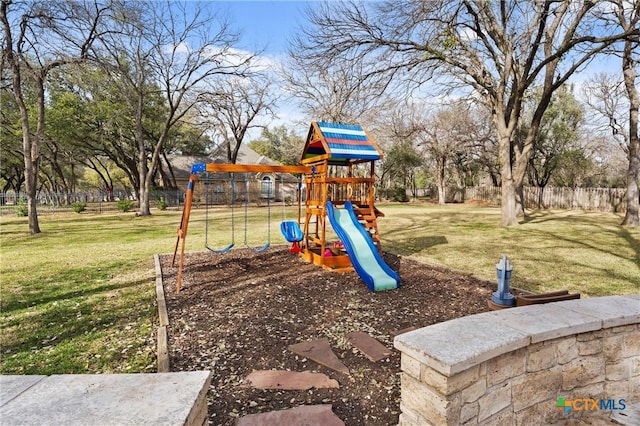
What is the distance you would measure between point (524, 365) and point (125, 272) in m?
6.93

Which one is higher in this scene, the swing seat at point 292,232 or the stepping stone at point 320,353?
the swing seat at point 292,232

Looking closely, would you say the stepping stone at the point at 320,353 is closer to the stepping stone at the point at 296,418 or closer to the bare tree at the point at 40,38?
the stepping stone at the point at 296,418

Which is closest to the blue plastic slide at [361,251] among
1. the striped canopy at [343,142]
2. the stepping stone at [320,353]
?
the striped canopy at [343,142]

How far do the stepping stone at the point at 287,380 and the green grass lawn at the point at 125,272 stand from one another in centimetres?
104

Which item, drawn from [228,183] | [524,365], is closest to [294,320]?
[524,365]

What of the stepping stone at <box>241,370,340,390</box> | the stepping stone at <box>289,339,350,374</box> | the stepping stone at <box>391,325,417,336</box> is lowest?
the stepping stone at <box>241,370,340,390</box>

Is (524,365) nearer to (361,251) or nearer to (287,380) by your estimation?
(287,380)

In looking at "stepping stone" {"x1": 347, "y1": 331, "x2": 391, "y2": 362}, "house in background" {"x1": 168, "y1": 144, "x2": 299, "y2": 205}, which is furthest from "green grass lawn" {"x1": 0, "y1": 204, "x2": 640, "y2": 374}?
"house in background" {"x1": 168, "y1": 144, "x2": 299, "y2": 205}

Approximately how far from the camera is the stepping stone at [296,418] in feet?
7.55

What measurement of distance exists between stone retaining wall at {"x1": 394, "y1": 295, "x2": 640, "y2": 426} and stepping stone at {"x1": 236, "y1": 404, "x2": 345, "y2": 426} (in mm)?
507

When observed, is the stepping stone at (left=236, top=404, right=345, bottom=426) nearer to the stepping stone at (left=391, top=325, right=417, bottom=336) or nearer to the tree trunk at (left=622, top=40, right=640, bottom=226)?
the stepping stone at (left=391, top=325, right=417, bottom=336)

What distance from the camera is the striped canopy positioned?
676 cm

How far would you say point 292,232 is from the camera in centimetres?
762

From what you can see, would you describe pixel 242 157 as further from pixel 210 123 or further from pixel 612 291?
pixel 612 291
